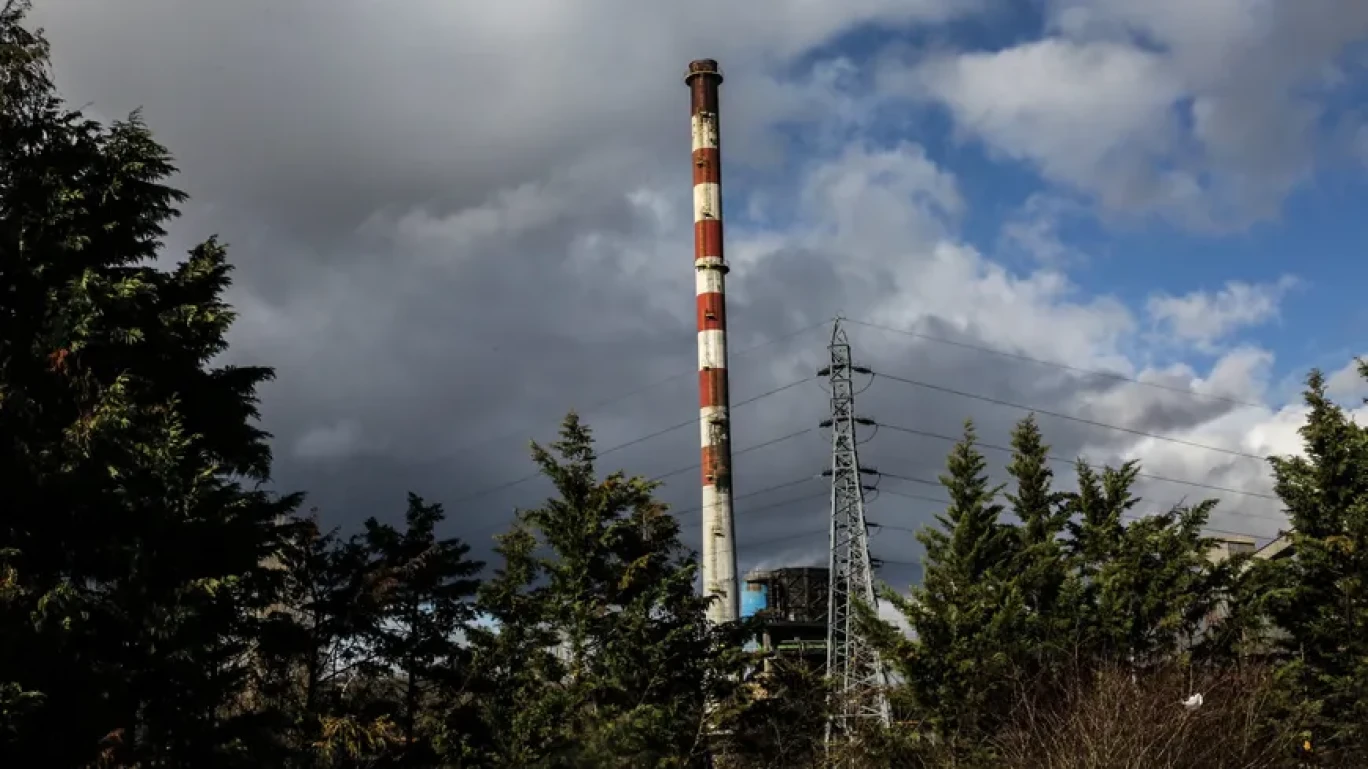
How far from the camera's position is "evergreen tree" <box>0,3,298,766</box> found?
1888 centimetres

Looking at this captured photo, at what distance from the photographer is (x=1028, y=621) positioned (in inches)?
1158

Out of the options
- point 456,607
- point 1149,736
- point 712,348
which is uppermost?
point 712,348

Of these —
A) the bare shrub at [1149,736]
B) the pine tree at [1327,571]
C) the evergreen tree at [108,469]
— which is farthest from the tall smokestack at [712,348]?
the bare shrub at [1149,736]

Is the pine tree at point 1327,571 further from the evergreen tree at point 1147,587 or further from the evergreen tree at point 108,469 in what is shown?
the evergreen tree at point 108,469

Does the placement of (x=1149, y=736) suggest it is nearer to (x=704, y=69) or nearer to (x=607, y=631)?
(x=607, y=631)

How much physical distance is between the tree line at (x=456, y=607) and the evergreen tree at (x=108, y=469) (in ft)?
0.19

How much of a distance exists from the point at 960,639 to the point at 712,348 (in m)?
20.2

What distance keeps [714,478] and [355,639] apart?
1942cm

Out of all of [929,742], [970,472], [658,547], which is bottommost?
[929,742]

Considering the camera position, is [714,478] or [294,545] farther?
[714,478]

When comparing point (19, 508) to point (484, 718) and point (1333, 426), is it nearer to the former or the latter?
point (484, 718)

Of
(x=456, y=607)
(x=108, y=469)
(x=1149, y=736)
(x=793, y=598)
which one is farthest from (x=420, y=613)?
(x=793, y=598)

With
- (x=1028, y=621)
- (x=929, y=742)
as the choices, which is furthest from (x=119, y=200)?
(x=1028, y=621)

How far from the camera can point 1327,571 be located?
33406 mm
